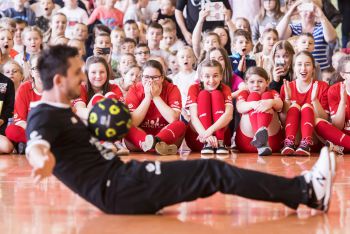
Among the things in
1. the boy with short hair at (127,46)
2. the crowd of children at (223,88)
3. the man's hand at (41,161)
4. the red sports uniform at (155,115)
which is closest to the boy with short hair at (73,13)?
the crowd of children at (223,88)

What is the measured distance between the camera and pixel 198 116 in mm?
6949

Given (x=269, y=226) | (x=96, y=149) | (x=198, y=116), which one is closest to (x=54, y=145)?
(x=96, y=149)

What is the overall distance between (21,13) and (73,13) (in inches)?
27.6

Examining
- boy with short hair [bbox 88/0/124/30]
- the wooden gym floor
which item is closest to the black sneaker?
the wooden gym floor

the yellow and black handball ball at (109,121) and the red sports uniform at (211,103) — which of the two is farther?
the red sports uniform at (211,103)

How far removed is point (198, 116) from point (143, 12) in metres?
3.67

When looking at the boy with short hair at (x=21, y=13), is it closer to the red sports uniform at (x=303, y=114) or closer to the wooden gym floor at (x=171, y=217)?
the red sports uniform at (x=303, y=114)

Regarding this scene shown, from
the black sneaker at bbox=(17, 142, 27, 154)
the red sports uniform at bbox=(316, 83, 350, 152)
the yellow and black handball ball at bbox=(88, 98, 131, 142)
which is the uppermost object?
the yellow and black handball ball at bbox=(88, 98, 131, 142)

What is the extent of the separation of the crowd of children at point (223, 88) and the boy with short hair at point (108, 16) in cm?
120

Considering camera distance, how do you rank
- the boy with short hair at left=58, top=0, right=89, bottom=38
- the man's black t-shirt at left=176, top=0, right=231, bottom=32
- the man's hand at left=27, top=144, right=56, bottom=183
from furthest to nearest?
the boy with short hair at left=58, top=0, right=89, bottom=38 < the man's black t-shirt at left=176, top=0, right=231, bottom=32 < the man's hand at left=27, top=144, right=56, bottom=183

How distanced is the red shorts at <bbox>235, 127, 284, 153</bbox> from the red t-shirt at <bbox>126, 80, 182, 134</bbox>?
605mm

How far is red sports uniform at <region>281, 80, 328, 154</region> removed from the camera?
22.0 ft

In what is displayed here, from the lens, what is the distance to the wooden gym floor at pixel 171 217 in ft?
12.0

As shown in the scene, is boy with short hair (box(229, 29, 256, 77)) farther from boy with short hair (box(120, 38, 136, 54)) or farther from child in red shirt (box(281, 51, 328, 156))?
boy with short hair (box(120, 38, 136, 54))
